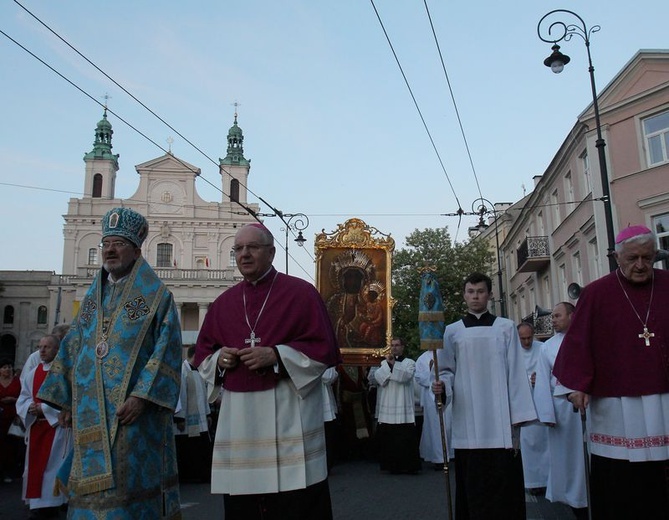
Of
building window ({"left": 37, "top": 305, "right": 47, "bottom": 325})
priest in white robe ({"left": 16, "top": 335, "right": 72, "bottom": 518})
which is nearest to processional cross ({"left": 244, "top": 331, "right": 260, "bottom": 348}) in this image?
priest in white robe ({"left": 16, "top": 335, "right": 72, "bottom": 518})

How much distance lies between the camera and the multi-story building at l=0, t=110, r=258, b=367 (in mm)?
56344

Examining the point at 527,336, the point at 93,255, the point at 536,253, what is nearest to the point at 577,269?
the point at 536,253

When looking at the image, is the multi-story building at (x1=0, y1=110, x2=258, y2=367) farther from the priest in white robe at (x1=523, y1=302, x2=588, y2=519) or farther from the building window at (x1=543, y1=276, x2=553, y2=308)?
the priest in white robe at (x1=523, y1=302, x2=588, y2=519)

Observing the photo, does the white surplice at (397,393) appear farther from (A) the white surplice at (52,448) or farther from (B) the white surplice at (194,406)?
(A) the white surplice at (52,448)

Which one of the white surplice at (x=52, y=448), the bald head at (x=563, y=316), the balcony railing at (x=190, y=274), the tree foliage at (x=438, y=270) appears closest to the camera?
the bald head at (x=563, y=316)

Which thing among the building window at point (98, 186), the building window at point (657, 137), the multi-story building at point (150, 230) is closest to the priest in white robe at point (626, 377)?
the building window at point (657, 137)

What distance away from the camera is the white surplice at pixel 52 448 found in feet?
23.2

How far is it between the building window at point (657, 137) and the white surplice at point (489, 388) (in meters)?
17.6

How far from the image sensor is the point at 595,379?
423 centimetres

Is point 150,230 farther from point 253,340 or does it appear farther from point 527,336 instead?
point 253,340

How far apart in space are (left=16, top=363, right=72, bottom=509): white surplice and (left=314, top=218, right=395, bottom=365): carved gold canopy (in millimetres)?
6466

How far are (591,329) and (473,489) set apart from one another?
5.53ft

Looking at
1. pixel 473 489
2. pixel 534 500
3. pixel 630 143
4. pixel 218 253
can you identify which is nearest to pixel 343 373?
pixel 534 500

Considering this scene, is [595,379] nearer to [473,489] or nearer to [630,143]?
[473,489]
